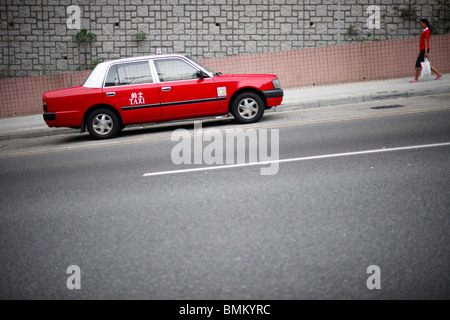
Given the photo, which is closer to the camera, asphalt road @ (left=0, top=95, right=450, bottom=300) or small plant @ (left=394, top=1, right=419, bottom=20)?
asphalt road @ (left=0, top=95, right=450, bottom=300)

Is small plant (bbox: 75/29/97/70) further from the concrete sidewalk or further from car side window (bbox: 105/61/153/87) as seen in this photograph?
car side window (bbox: 105/61/153/87)

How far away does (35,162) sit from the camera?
8398 millimetres

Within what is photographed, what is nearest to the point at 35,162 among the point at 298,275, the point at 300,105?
the point at 298,275

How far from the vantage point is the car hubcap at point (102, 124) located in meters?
10.2

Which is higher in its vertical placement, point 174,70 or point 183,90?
point 174,70

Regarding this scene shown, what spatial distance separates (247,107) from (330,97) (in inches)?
148

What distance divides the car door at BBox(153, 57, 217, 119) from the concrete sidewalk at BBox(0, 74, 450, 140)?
2.94 m

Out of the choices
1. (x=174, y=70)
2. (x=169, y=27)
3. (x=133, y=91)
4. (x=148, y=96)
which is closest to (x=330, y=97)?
(x=174, y=70)

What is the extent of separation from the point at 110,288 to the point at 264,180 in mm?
2845

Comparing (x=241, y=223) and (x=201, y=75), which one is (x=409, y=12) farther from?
(x=241, y=223)

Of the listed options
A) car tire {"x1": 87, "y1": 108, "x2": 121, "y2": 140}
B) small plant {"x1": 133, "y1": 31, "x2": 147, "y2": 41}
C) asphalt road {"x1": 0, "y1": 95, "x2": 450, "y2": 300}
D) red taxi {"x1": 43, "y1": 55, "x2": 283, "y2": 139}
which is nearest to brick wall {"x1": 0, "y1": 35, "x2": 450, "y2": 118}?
small plant {"x1": 133, "y1": 31, "x2": 147, "y2": 41}

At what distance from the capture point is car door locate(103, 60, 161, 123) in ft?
33.3

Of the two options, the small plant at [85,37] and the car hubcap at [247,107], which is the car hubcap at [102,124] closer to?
the car hubcap at [247,107]

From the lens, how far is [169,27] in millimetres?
18344
